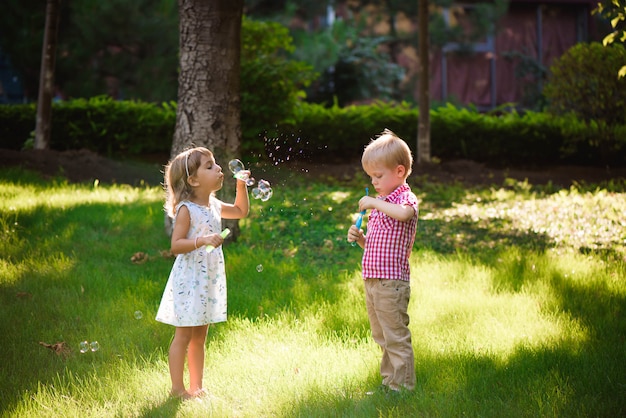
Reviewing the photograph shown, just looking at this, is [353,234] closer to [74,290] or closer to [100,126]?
[74,290]

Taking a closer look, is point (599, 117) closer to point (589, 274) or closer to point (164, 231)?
point (589, 274)

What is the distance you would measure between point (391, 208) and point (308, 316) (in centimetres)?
166

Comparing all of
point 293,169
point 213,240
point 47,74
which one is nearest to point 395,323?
point 213,240


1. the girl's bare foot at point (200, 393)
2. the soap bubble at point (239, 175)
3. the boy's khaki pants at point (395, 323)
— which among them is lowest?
the girl's bare foot at point (200, 393)

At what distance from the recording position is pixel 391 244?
366 centimetres

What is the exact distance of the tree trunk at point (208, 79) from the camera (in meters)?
6.67

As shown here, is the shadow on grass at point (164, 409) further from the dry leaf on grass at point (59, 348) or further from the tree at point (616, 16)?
the tree at point (616, 16)

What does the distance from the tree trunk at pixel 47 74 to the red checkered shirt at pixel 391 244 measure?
29.8ft

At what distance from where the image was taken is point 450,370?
13.0 ft

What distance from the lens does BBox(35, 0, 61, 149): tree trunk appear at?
11.1 meters

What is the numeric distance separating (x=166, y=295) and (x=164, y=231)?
3.49 m

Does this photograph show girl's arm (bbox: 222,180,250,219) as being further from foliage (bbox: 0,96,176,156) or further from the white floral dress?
foliage (bbox: 0,96,176,156)

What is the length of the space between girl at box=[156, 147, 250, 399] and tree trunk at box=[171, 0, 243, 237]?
Result: 2823mm

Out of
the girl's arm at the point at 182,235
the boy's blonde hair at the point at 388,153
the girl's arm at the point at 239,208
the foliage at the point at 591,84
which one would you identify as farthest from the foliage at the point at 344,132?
the boy's blonde hair at the point at 388,153
